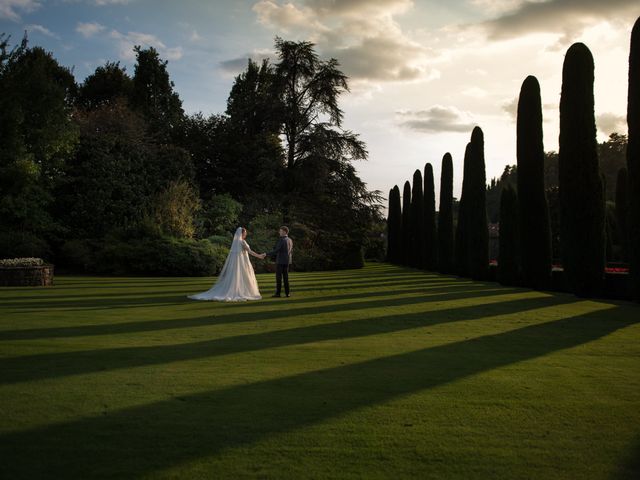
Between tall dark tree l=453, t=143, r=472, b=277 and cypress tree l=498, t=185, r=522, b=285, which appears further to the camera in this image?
tall dark tree l=453, t=143, r=472, b=277

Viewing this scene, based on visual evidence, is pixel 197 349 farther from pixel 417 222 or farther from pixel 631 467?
pixel 417 222

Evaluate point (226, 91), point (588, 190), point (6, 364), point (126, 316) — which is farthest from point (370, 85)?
point (226, 91)

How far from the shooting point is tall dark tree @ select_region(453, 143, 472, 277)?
78.1ft

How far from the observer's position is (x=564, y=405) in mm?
4418

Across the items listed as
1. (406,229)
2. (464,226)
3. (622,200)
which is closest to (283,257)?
(464,226)

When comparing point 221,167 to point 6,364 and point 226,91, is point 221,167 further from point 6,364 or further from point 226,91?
point 6,364

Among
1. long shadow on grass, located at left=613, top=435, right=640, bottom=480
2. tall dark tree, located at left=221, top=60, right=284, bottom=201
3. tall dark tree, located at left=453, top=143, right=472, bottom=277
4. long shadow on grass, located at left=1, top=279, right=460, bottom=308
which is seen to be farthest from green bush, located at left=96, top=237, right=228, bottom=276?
long shadow on grass, located at left=613, top=435, right=640, bottom=480

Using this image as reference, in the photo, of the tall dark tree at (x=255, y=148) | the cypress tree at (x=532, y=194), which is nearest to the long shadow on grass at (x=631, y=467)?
the cypress tree at (x=532, y=194)

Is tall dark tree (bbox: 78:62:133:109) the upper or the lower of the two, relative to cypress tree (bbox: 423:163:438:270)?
upper

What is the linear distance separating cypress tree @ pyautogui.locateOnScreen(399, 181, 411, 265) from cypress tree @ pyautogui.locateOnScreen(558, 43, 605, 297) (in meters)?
19.9

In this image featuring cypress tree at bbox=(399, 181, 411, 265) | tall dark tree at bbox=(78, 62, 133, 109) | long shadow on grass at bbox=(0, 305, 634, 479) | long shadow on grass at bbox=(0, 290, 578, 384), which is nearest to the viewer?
long shadow on grass at bbox=(0, 305, 634, 479)

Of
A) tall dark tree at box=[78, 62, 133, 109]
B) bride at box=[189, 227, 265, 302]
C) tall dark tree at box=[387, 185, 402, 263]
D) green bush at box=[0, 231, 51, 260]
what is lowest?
bride at box=[189, 227, 265, 302]

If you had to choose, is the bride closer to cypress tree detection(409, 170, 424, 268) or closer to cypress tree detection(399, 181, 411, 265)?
cypress tree detection(409, 170, 424, 268)

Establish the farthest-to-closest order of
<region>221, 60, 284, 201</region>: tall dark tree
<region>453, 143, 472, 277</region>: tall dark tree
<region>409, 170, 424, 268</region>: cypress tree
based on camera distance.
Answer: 1. <region>409, 170, 424, 268</region>: cypress tree
2. <region>221, 60, 284, 201</region>: tall dark tree
3. <region>453, 143, 472, 277</region>: tall dark tree
